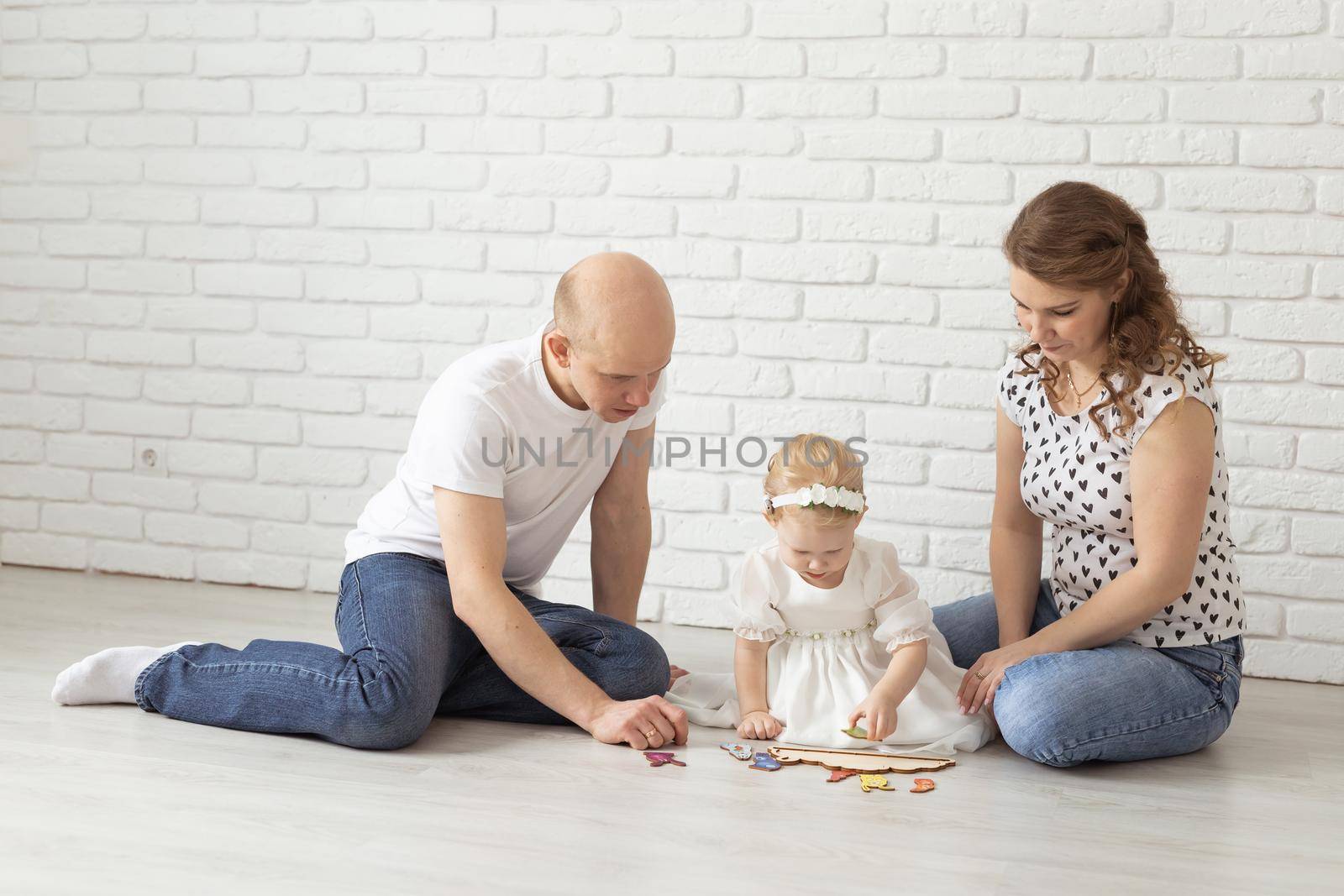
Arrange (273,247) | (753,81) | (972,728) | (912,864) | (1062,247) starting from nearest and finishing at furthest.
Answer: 1. (912,864)
2. (1062,247)
3. (972,728)
4. (753,81)
5. (273,247)

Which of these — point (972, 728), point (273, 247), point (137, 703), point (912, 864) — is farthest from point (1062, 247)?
point (273, 247)

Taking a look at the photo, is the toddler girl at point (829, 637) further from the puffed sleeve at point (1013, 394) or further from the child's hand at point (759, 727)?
the puffed sleeve at point (1013, 394)

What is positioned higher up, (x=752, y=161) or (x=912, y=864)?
(x=752, y=161)

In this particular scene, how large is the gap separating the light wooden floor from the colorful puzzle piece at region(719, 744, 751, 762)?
0.02m

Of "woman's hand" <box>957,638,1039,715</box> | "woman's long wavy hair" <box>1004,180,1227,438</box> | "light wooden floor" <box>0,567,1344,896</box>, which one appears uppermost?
"woman's long wavy hair" <box>1004,180,1227,438</box>

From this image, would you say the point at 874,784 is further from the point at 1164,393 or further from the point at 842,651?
the point at 1164,393

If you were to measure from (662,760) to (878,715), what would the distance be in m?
0.34

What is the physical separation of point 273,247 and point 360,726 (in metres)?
1.56

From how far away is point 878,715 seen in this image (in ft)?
6.41

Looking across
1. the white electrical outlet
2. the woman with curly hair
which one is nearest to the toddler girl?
the woman with curly hair

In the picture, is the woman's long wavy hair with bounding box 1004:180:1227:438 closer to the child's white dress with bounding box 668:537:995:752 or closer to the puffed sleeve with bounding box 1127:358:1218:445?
the puffed sleeve with bounding box 1127:358:1218:445

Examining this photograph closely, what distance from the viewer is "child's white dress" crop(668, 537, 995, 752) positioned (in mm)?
2035

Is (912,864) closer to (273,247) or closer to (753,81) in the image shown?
(753,81)

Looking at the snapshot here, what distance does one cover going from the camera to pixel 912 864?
1.56 metres
